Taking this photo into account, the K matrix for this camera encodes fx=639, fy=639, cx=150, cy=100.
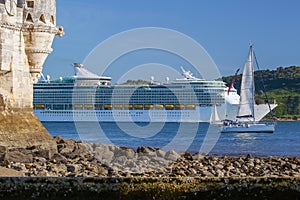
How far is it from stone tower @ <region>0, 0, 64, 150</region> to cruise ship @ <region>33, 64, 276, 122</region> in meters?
49.2

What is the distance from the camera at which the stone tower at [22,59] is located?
17.0 metres

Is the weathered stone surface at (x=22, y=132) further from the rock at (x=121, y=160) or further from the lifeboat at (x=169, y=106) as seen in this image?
the lifeboat at (x=169, y=106)

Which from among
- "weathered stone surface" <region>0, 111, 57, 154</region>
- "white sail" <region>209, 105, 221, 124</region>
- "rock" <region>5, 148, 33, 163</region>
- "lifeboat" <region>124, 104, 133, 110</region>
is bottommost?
"rock" <region>5, 148, 33, 163</region>

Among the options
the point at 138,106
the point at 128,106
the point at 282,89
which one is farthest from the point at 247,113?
the point at 282,89

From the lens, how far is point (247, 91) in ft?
179

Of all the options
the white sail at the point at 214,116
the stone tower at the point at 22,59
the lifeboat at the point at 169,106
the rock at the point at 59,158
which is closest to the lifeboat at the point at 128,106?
the lifeboat at the point at 169,106

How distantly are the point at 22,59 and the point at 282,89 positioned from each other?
94.3 metres

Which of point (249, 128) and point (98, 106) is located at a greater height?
point (98, 106)

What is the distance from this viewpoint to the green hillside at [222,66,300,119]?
322 ft

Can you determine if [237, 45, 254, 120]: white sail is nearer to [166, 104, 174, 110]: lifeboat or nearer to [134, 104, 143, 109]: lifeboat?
[166, 104, 174, 110]: lifeboat

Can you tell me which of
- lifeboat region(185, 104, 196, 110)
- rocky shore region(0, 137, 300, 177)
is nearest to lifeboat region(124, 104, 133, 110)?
lifeboat region(185, 104, 196, 110)

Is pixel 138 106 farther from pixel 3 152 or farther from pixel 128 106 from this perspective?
pixel 3 152

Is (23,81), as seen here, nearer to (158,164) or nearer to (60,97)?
(158,164)

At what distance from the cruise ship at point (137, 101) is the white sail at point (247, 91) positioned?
11.6 metres
